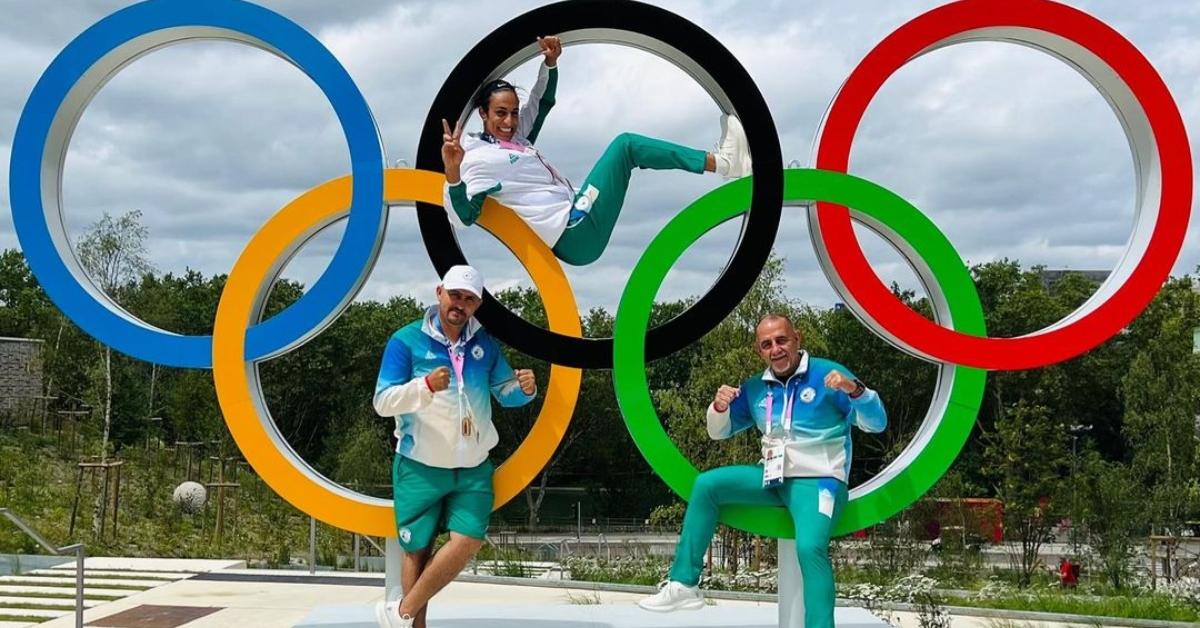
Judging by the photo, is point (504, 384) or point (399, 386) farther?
point (504, 384)

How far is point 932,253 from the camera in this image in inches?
223

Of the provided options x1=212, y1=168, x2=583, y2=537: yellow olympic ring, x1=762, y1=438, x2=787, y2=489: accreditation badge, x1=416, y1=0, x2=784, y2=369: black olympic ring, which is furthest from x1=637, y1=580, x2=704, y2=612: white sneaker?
x1=416, y1=0, x2=784, y2=369: black olympic ring

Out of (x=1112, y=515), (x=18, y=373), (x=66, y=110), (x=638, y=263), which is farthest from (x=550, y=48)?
(x=18, y=373)

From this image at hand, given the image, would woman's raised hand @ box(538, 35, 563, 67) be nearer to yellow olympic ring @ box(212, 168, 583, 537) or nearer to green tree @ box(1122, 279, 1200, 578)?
yellow olympic ring @ box(212, 168, 583, 537)

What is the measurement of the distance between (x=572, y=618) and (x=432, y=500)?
1.31 meters

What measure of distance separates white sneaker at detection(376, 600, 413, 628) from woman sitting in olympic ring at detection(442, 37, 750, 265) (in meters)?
1.86

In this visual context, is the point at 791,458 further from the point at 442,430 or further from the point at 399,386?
the point at 399,386

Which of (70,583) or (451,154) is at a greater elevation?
(451,154)

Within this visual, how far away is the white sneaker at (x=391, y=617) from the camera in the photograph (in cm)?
532

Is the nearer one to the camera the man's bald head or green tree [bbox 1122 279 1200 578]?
the man's bald head

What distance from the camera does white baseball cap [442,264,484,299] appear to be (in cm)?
524

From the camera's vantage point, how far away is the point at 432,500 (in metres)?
5.36

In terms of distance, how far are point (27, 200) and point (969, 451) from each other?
19298 mm

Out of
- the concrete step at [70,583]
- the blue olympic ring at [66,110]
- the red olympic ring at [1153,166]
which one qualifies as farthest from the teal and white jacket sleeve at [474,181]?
the concrete step at [70,583]
